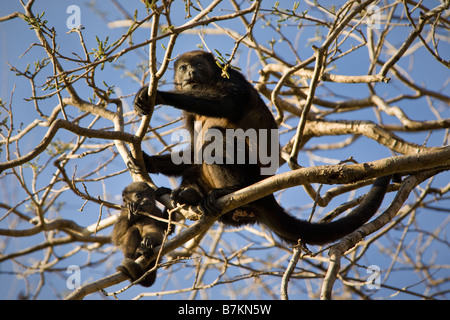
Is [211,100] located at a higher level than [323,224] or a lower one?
higher

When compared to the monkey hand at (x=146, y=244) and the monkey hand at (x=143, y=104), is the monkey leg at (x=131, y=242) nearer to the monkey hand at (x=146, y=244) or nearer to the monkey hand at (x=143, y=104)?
the monkey hand at (x=146, y=244)

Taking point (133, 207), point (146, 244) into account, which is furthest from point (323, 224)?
point (133, 207)

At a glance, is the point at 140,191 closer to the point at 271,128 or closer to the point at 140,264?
the point at 140,264

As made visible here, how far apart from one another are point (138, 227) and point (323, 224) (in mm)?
2366

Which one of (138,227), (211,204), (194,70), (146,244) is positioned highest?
(194,70)

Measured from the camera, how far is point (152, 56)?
386cm

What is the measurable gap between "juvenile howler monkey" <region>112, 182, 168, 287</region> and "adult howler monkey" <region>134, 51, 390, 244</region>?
1.11ft

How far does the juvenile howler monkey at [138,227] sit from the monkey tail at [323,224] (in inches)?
54.3

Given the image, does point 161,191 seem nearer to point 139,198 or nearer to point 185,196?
point 185,196

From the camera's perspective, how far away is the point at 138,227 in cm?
570

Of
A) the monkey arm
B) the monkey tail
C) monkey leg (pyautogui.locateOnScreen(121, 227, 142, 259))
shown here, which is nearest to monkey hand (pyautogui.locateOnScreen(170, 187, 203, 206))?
the monkey tail

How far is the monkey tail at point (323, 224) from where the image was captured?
14.2 ft

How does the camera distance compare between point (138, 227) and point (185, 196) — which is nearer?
point (185, 196)

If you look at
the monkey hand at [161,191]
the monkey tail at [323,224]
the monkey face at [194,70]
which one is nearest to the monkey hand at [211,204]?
the monkey tail at [323,224]
